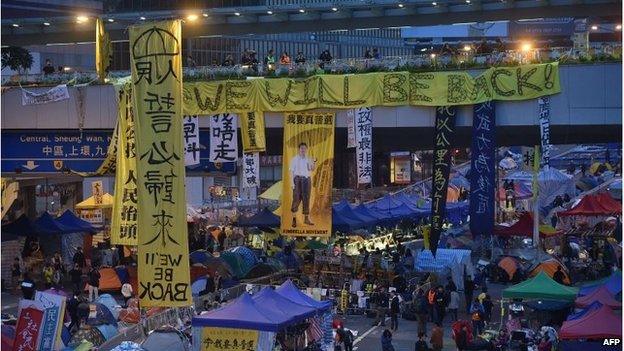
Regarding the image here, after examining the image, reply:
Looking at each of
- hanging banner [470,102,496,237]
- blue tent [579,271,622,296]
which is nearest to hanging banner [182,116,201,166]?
hanging banner [470,102,496,237]

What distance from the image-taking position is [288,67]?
3020 centimetres

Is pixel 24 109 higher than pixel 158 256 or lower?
higher

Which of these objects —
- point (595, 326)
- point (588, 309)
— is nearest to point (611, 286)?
point (588, 309)

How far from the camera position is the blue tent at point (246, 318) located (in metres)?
20.0

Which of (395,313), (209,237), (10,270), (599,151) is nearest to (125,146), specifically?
(395,313)

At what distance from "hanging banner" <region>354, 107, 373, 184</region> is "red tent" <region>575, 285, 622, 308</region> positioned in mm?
6337

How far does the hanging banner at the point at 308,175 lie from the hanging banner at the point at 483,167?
327 cm

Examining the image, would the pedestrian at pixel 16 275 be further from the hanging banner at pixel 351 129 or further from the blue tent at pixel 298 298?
the blue tent at pixel 298 298

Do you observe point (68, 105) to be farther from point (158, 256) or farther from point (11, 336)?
point (158, 256)

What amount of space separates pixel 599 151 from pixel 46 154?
63078 millimetres

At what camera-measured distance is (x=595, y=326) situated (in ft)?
67.5

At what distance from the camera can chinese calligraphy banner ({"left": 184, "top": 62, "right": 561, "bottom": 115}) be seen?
89.8ft

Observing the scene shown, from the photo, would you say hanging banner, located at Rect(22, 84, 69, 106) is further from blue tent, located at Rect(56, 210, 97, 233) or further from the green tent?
the green tent

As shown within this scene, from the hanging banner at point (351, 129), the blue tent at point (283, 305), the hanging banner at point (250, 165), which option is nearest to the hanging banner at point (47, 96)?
the hanging banner at point (250, 165)
